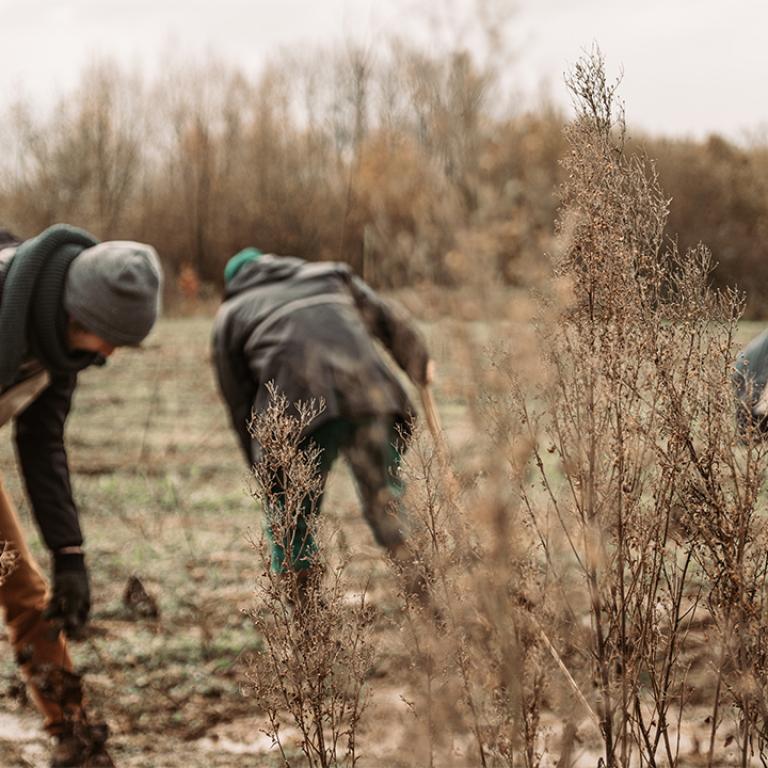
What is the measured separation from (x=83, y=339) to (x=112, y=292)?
0.25m

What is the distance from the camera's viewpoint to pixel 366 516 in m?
4.39

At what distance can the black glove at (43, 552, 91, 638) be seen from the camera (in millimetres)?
3570

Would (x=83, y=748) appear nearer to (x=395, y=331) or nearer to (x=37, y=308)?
(x=37, y=308)

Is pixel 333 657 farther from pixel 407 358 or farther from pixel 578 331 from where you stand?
pixel 407 358

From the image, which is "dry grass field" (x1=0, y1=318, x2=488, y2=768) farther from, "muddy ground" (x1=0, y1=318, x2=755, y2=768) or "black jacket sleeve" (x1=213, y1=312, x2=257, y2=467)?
"black jacket sleeve" (x1=213, y1=312, x2=257, y2=467)

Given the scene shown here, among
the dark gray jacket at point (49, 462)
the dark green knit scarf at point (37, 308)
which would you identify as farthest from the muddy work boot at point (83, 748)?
the dark green knit scarf at point (37, 308)

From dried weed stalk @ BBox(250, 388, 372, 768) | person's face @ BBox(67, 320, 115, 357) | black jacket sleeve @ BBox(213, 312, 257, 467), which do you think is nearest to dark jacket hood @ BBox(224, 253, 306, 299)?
black jacket sleeve @ BBox(213, 312, 257, 467)

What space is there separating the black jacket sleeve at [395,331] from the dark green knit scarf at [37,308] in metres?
1.41

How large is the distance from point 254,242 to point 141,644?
3143cm

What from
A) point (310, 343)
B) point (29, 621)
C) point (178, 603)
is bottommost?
point (178, 603)

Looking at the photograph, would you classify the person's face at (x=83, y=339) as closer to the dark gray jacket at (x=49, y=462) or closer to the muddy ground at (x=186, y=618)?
the dark gray jacket at (x=49, y=462)

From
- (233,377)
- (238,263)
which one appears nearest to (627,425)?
(233,377)

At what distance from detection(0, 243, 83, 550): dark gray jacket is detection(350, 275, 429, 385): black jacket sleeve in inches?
54.3

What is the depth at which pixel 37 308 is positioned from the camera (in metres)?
3.46
